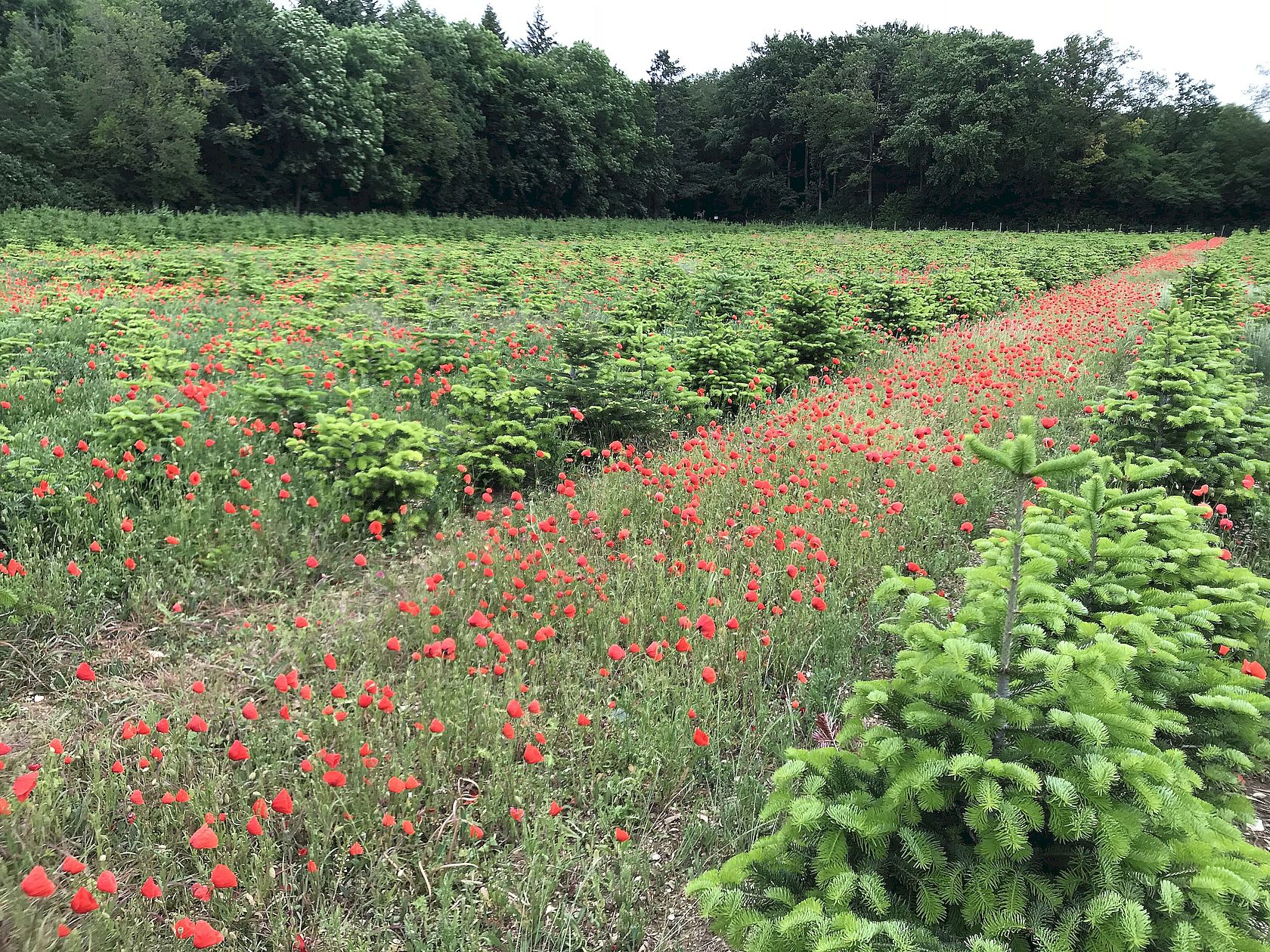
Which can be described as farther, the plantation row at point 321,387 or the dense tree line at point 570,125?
the dense tree line at point 570,125

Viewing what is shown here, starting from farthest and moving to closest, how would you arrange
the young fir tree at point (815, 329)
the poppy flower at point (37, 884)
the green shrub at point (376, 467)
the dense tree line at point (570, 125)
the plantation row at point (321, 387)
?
the dense tree line at point (570, 125)
the young fir tree at point (815, 329)
the green shrub at point (376, 467)
the plantation row at point (321, 387)
the poppy flower at point (37, 884)

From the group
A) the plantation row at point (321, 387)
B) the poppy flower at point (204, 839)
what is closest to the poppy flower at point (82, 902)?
the poppy flower at point (204, 839)

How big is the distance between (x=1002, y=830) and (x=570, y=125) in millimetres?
60364

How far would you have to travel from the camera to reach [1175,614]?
258 cm

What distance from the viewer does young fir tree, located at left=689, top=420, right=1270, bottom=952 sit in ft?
4.90

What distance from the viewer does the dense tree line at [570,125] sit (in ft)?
111

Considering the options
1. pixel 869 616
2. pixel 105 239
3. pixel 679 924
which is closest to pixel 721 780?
pixel 679 924

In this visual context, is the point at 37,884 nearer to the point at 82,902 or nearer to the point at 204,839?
the point at 82,902

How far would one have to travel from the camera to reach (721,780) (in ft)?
8.93

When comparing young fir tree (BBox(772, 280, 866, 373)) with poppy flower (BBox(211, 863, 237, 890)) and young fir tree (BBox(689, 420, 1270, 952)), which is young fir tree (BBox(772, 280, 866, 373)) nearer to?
young fir tree (BBox(689, 420, 1270, 952))

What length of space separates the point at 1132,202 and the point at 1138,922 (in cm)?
6869

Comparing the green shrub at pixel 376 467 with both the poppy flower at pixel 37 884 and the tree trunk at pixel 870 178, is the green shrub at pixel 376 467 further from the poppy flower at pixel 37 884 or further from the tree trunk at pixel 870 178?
the tree trunk at pixel 870 178

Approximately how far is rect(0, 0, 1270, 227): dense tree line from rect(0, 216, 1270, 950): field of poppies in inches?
1344

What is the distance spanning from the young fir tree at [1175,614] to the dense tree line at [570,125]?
42.1 m
